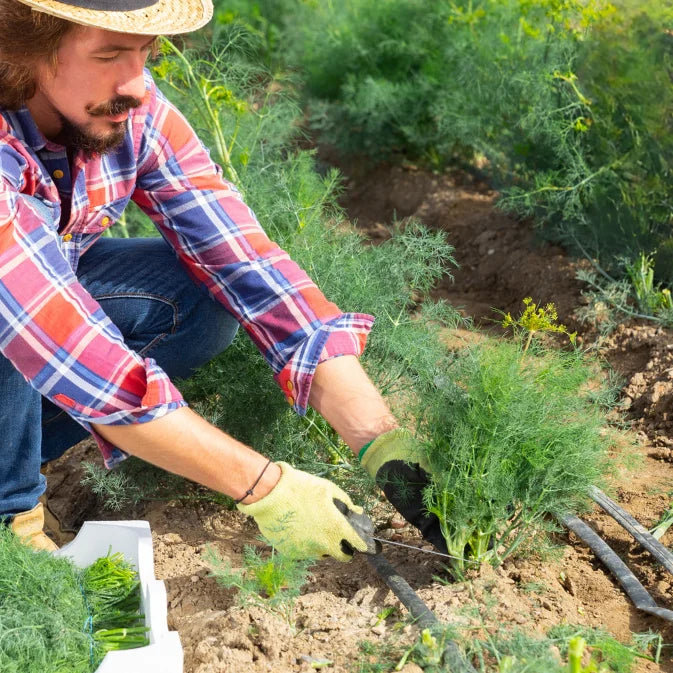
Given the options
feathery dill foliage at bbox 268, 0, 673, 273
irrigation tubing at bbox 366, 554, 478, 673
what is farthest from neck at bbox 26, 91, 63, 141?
feathery dill foliage at bbox 268, 0, 673, 273

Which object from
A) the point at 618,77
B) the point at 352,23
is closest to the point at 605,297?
the point at 618,77

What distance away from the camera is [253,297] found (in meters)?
2.30

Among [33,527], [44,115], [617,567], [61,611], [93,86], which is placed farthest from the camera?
[33,527]

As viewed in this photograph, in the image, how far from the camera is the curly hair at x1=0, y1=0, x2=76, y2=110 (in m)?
1.83

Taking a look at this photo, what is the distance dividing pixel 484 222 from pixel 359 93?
1089mm

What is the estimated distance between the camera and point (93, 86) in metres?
1.93

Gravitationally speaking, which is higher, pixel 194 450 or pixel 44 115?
pixel 44 115

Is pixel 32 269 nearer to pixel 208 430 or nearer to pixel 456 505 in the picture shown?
pixel 208 430

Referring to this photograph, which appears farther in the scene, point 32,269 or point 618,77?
point 618,77

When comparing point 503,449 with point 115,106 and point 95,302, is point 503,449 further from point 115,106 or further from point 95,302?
point 115,106

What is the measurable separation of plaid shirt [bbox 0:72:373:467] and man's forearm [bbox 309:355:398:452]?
1.5 inches

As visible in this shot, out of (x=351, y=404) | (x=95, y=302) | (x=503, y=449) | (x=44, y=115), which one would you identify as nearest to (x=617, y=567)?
(x=503, y=449)

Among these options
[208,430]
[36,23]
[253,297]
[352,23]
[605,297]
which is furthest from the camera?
[352,23]

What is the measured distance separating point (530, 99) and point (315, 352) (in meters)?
2.15
